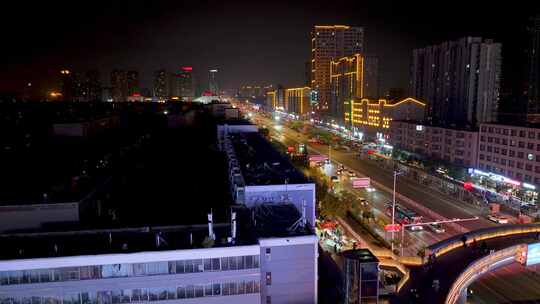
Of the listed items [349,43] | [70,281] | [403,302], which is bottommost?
[403,302]

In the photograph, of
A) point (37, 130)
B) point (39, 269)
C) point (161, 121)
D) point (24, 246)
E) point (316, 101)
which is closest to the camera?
point (39, 269)

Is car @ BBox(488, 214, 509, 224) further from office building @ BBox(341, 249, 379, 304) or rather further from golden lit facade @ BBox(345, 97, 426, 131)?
golden lit facade @ BBox(345, 97, 426, 131)

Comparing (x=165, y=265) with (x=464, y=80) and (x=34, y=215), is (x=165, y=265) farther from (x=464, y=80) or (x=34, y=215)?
(x=464, y=80)

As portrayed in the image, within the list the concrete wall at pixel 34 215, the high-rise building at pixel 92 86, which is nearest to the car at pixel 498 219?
the concrete wall at pixel 34 215

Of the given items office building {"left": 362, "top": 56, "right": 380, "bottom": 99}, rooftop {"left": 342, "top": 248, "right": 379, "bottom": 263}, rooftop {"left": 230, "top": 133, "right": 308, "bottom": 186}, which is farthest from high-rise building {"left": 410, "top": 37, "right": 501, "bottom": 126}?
rooftop {"left": 342, "top": 248, "right": 379, "bottom": 263}

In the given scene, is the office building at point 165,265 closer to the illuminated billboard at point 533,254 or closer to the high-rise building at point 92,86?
the illuminated billboard at point 533,254

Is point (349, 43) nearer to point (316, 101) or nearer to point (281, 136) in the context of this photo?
point (316, 101)

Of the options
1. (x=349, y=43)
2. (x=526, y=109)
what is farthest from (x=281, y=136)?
(x=349, y=43)

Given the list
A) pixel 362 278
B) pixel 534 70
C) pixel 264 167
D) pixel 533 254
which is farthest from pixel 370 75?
pixel 362 278
